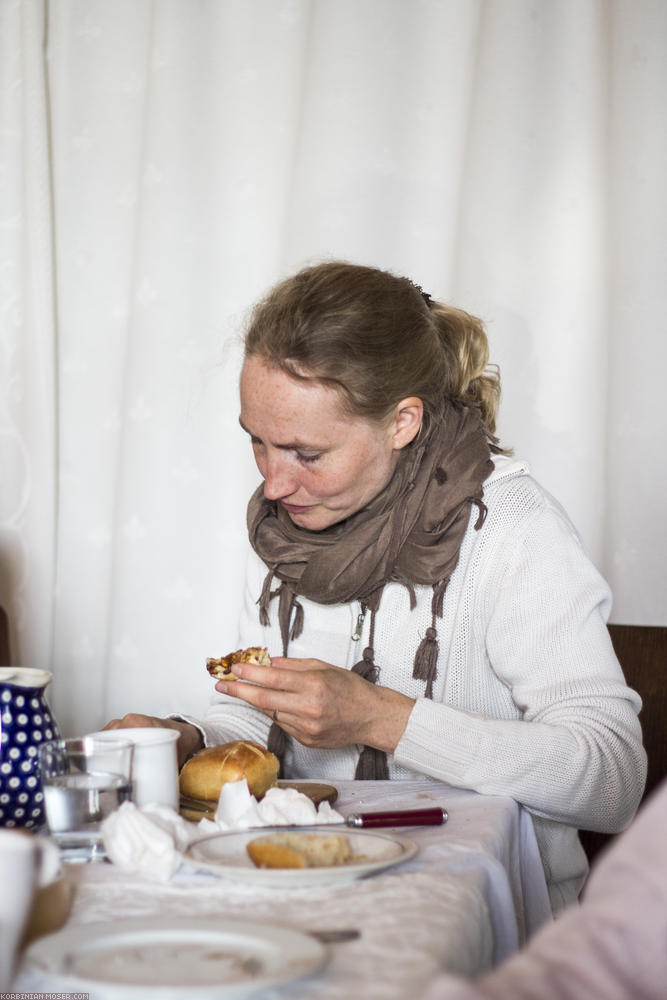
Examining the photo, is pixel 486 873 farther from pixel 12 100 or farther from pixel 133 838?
pixel 12 100

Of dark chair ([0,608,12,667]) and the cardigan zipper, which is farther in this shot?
dark chair ([0,608,12,667])

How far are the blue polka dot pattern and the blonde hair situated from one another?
67 cm

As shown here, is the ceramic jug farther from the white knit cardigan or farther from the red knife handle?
the white knit cardigan

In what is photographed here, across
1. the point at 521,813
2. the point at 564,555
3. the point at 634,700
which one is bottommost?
the point at 521,813

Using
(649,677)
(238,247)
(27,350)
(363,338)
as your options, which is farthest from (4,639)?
(649,677)

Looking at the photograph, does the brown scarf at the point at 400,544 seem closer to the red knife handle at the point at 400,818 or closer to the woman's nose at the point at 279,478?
the woman's nose at the point at 279,478

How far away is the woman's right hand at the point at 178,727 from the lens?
1.29 meters

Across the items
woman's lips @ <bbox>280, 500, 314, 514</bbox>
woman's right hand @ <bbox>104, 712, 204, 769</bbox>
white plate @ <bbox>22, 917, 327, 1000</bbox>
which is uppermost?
woman's lips @ <bbox>280, 500, 314, 514</bbox>

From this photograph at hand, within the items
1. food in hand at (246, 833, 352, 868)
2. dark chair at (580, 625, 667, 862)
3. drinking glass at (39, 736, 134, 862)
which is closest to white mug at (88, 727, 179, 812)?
drinking glass at (39, 736, 134, 862)

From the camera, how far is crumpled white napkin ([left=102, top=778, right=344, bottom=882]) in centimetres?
90

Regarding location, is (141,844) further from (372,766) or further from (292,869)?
(372,766)

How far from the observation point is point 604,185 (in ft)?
7.79

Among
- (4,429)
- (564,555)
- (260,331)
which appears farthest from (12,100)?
(564,555)

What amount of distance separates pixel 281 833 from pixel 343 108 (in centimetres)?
189
